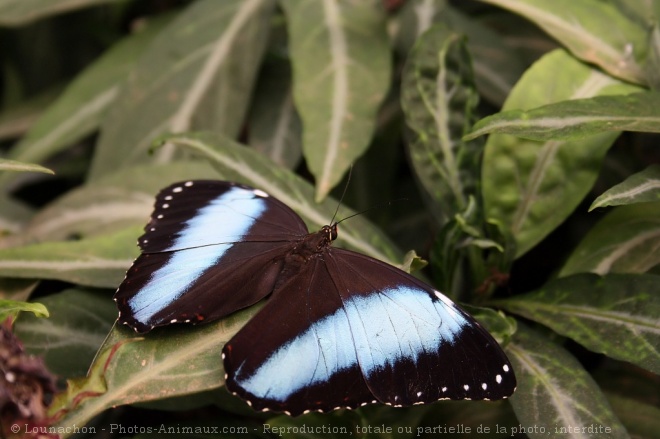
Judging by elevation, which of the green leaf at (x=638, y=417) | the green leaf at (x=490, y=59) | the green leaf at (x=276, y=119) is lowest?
the green leaf at (x=638, y=417)

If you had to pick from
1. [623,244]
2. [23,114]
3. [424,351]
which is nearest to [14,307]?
[424,351]

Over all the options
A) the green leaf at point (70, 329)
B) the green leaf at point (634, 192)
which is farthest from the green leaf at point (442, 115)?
the green leaf at point (70, 329)

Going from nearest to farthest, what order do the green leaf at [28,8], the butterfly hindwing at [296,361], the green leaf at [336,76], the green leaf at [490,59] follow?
the butterfly hindwing at [296,361]
the green leaf at [336,76]
the green leaf at [490,59]
the green leaf at [28,8]

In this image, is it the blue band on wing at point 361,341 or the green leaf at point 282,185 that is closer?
the blue band on wing at point 361,341

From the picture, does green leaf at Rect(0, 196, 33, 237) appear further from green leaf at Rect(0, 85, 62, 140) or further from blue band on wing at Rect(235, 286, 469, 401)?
blue band on wing at Rect(235, 286, 469, 401)

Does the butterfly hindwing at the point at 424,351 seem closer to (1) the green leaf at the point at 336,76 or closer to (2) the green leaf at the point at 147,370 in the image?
(2) the green leaf at the point at 147,370

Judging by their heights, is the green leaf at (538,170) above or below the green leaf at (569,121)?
below

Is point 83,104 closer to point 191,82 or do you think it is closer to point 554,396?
point 191,82
